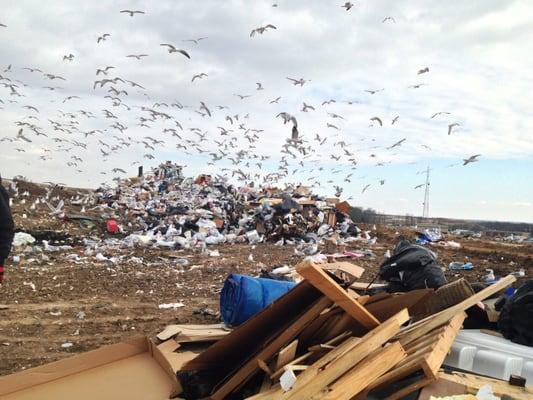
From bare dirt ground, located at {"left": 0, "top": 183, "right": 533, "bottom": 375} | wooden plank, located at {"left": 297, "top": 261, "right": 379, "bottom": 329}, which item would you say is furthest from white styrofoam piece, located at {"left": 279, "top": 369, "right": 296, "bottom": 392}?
bare dirt ground, located at {"left": 0, "top": 183, "right": 533, "bottom": 375}

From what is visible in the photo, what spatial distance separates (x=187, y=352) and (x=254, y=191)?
13.1m

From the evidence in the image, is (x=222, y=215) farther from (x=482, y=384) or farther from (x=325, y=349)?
(x=482, y=384)

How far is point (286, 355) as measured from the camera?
2316mm

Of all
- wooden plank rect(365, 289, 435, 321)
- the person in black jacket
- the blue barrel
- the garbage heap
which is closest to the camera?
wooden plank rect(365, 289, 435, 321)

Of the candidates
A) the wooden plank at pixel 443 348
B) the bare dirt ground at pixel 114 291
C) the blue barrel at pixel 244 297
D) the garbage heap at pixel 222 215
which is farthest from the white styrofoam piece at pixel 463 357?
the garbage heap at pixel 222 215

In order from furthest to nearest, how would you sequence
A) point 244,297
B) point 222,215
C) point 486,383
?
point 222,215
point 244,297
point 486,383

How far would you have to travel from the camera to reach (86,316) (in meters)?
4.63

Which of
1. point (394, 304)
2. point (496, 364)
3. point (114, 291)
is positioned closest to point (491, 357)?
point (496, 364)

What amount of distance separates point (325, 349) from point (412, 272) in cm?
163

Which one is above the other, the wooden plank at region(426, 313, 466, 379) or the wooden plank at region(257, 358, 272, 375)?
the wooden plank at region(426, 313, 466, 379)

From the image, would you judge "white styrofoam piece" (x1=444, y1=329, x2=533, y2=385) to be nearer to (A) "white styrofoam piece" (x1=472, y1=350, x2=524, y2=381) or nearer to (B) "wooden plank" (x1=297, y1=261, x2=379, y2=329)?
(A) "white styrofoam piece" (x1=472, y1=350, x2=524, y2=381)

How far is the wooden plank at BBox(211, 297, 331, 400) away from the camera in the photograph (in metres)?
2.43

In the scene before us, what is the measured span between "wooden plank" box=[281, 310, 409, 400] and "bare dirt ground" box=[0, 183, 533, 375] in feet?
7.65

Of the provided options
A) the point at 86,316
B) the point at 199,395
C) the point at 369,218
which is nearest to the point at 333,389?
the point at 199,395
